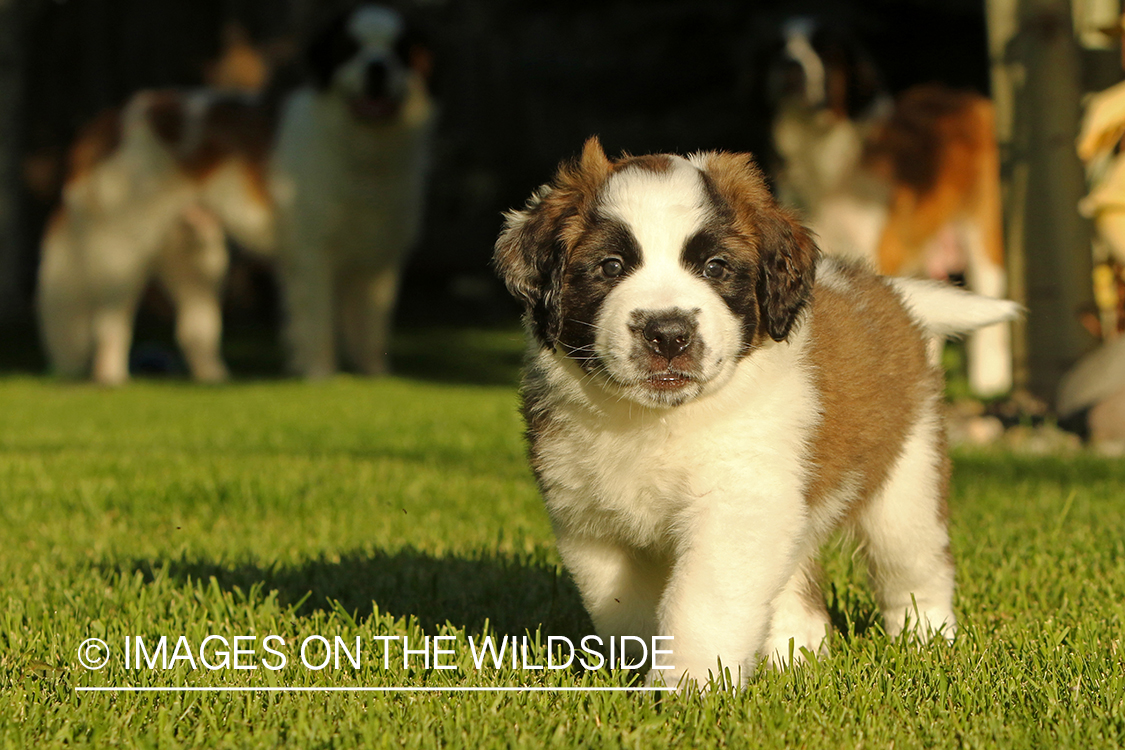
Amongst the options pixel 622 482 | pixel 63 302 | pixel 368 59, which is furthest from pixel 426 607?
pixel 63 302

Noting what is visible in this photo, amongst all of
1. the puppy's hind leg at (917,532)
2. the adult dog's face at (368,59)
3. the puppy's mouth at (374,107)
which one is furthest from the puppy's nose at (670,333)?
the puppy's mouth at (374,107)

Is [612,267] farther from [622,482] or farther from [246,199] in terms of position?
[246,199]

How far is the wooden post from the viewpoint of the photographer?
261 inches

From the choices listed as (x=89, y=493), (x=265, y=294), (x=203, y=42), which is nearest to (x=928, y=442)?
(x=89, y=493)

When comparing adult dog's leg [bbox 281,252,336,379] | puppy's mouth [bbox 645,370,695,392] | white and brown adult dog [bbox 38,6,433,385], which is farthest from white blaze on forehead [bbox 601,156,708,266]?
adult dog's leg [bbox 281,252,336,379]

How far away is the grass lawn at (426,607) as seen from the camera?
2.21 meters

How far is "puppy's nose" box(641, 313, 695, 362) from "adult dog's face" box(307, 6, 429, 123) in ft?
24.7

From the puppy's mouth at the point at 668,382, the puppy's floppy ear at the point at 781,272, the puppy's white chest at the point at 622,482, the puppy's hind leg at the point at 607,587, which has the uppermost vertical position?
the puppy's floppy ear at the point at 781,272

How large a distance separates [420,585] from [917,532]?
1326 mm

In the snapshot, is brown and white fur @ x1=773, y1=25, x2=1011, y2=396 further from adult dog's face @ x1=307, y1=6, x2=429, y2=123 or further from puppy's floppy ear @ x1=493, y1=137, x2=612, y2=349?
puppy's floppy ear @ x1=493, y1=137, x2=612, y2=349

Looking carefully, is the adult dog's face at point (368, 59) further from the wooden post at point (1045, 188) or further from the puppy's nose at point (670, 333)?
the puppy's nose at point (670, 333)

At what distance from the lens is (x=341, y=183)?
392 inches

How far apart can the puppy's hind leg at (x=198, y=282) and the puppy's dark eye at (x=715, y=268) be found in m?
8.47

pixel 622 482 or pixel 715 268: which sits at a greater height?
pixel 715 268
